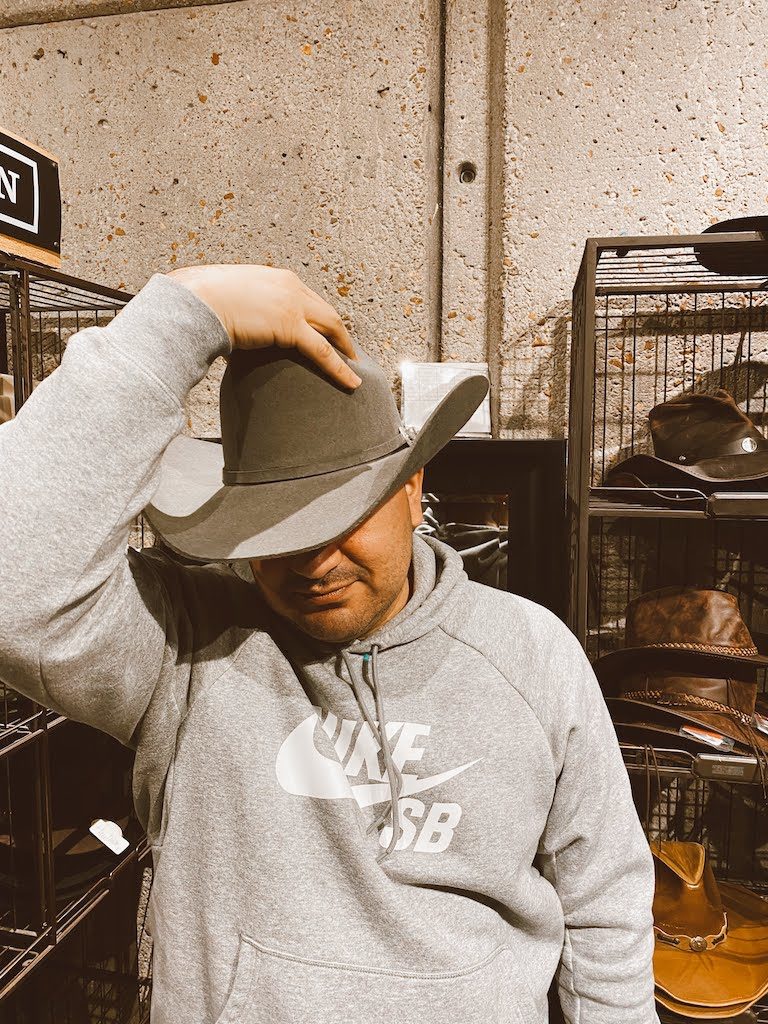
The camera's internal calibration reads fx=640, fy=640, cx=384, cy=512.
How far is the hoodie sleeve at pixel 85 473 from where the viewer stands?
23.1 inches

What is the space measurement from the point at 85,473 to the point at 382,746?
1.63ft

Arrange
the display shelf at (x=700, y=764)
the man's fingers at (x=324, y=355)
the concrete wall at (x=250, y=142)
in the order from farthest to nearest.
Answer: the concrete wall at (x=250, y=142) → the display shelf at (x=700, y=764) → the man's fingers at (x=324, y=355)

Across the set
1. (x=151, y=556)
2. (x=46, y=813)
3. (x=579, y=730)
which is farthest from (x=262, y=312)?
(x=46, y=813)

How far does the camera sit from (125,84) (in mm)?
1771

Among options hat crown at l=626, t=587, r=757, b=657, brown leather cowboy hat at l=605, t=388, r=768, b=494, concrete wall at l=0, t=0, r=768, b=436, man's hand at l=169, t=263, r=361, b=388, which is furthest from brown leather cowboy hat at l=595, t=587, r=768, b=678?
man's hand at l=169, t=263, r=361, b=388

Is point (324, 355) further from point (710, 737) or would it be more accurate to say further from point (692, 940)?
point (692, 940)

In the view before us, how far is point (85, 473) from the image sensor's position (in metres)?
0.59

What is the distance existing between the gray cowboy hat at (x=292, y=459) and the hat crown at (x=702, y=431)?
30.4 inches

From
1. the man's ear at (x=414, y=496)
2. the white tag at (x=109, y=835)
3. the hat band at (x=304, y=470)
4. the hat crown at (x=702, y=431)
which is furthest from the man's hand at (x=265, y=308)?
the white tag at (x=109, y=835)

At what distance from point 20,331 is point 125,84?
38.2 inches

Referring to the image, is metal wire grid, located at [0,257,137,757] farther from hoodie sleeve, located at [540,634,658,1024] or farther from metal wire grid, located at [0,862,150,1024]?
hoodie sleeve, located at [540,634,658,1024]

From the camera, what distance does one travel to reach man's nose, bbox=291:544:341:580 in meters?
0.76

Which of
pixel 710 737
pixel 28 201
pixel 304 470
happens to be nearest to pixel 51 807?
pixel 304 470

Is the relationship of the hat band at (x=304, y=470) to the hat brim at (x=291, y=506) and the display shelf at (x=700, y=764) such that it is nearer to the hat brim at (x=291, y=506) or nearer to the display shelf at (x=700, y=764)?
the hat brim at (x=291, y=506)
